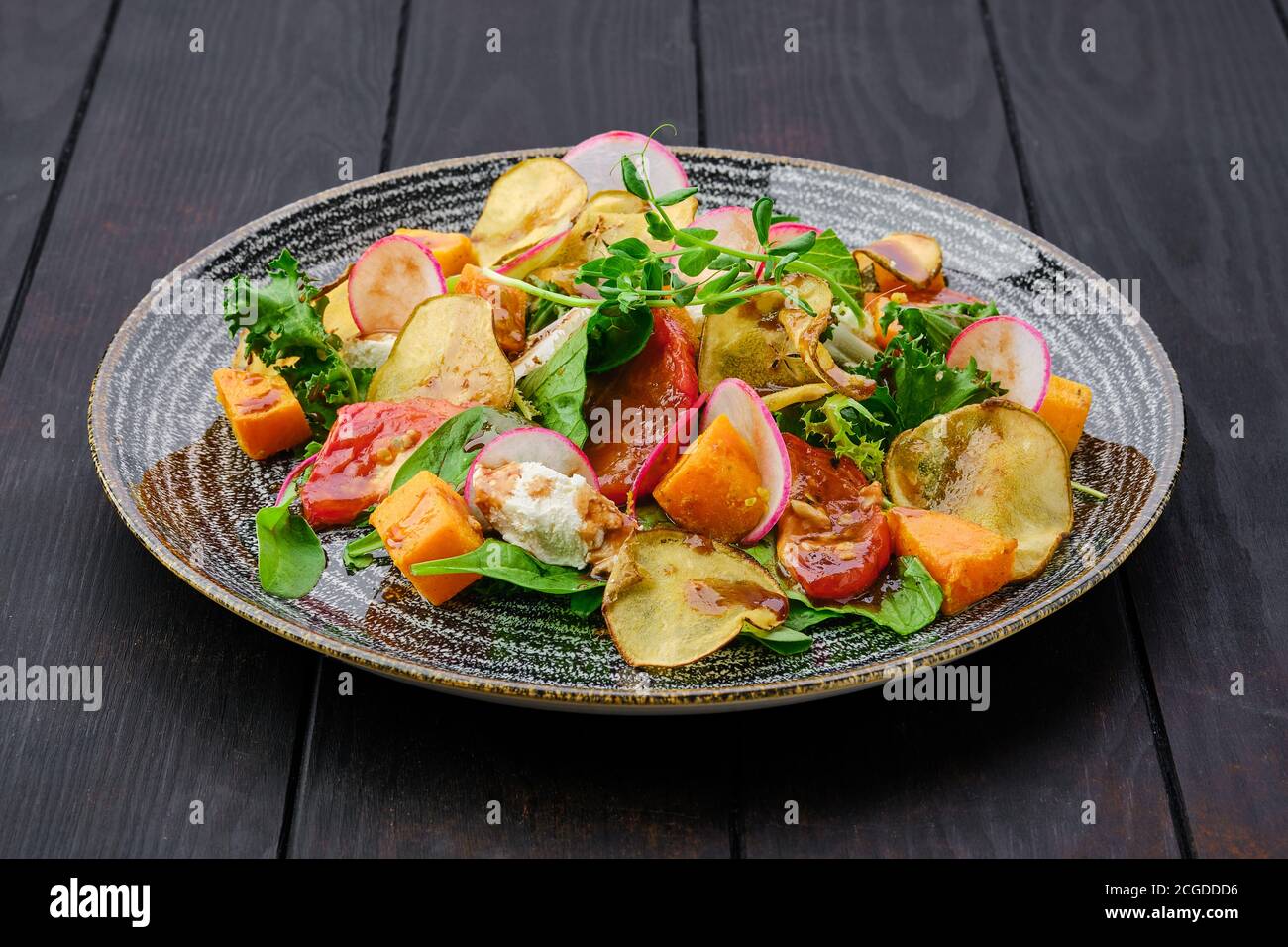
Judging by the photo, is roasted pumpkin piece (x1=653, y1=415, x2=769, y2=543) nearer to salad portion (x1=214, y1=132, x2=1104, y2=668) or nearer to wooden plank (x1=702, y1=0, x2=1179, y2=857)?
salad portion (x1=214, y1=132, x2=1104, y2=668)

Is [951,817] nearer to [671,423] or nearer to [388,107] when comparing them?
[671,423]

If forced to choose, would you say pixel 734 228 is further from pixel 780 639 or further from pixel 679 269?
pixel 780 639

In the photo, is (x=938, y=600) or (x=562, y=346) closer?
(x=938, y=600)

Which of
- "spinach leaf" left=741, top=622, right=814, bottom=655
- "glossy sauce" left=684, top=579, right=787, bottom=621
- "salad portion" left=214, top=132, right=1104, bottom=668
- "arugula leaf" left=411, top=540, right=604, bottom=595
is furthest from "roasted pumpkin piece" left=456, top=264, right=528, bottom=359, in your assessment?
"spinach leaf" left=741, top=622, right=814, bottom=655

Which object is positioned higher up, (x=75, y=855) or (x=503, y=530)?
(x=503, y=530)

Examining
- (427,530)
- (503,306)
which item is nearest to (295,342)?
(503,306)

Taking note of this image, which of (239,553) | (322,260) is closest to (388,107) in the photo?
(322,260)
